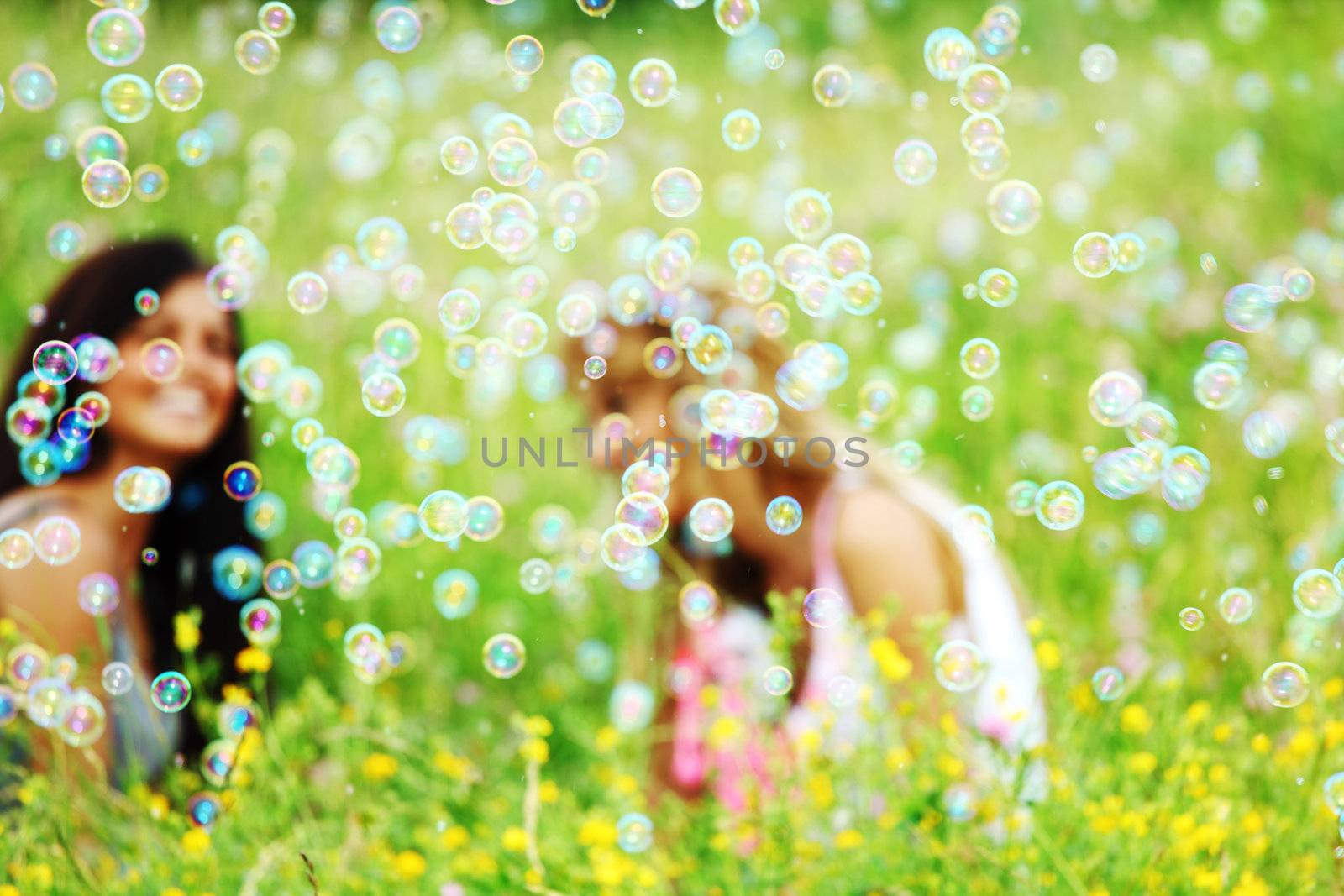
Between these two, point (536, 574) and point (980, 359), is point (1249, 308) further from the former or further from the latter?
point (536, 574)

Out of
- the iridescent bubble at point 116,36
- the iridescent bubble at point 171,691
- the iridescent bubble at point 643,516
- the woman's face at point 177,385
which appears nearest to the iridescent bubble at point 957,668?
the iridescent bubble at point 643,516

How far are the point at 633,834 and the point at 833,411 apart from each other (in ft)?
6.13

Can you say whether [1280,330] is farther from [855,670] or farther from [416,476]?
[416,476]

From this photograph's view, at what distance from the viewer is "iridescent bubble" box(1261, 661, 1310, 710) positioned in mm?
2102

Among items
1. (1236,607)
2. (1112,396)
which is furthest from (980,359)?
(1236,607)

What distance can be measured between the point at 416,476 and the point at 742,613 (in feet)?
3.57

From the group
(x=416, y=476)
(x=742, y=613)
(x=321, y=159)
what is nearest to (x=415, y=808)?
(x=742, y=613)

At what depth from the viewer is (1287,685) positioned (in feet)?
6.95

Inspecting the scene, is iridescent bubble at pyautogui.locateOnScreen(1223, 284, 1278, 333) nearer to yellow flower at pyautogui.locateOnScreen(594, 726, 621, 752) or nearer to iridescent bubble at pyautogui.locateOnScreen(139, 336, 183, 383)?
yellow flower at pyautogui.locateOnScreen(594, 726, 621, 752)

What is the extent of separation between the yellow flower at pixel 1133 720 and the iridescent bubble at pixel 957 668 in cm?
23

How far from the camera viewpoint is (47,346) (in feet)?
7.86

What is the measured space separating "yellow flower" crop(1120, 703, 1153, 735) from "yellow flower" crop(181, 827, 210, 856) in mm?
1436

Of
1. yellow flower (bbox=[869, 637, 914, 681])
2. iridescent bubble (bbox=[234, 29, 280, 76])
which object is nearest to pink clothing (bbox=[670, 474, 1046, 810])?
yellow flower (bbox=[869, 637, 914, 681])

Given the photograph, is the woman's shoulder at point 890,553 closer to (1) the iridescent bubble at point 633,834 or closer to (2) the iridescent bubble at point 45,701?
(1) the iridescent bubble at point 633,834
